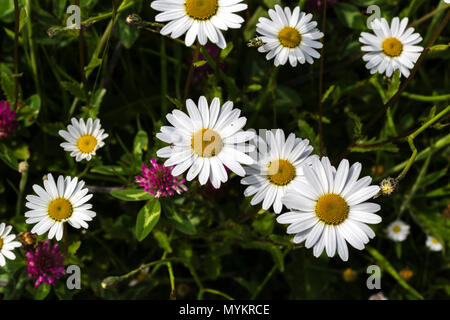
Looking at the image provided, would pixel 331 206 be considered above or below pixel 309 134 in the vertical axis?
below

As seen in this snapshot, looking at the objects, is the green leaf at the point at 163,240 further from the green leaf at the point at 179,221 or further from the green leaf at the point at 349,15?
the green leaf at the point at 349,15

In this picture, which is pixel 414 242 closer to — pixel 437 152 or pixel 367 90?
pixel 437 152

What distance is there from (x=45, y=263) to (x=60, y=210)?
13.5 inches

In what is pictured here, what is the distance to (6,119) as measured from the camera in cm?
234

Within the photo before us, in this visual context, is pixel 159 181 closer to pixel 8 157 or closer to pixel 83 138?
pixel 83 138

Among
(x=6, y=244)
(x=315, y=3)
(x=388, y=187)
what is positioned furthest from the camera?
(x=315, y=3)

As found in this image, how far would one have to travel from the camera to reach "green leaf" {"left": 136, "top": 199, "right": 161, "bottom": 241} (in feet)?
6.66

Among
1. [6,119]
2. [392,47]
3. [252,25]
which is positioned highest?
[252,25]

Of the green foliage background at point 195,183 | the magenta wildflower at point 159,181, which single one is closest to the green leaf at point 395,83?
the green foliage background at point 195,183

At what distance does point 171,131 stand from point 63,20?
1118 mm

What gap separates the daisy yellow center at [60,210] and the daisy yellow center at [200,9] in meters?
A: 0.94

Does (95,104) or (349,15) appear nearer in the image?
(95,104)

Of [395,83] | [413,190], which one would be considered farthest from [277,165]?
[413,190]
